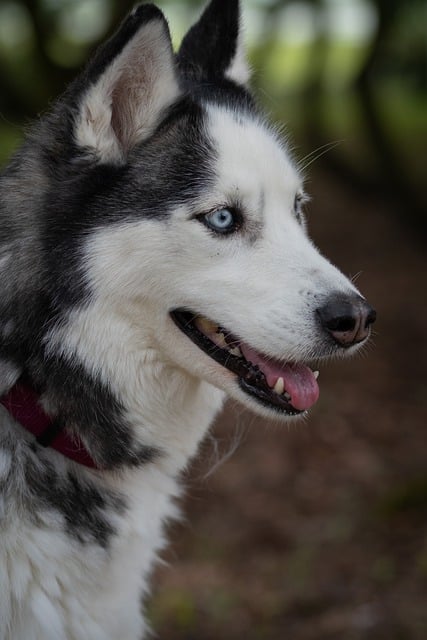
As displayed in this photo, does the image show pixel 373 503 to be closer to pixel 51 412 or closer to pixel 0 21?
pixel 51 412

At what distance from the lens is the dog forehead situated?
289 centimetres

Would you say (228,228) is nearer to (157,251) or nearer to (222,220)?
(222,220)

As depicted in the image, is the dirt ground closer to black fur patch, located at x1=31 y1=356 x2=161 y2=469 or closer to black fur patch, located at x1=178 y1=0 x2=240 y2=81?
black fur patch, located at x1=31 y1=356 x2=161 y2=469

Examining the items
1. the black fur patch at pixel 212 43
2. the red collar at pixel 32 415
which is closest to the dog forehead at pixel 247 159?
the black fur patch at pixel 212 43

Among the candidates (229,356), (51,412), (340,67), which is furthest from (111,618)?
(340,67)

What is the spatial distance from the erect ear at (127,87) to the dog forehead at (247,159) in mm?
203

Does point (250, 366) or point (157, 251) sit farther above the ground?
point (157, 251)

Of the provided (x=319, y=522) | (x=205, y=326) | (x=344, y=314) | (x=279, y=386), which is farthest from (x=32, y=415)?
(x=319, y=522)

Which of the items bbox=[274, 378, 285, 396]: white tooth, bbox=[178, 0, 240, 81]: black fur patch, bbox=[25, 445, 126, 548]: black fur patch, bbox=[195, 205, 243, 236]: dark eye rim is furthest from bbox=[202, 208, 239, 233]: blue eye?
bbox=[25, 445, 126, 548]: black fur patch

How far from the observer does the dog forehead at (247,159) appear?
9.48ft

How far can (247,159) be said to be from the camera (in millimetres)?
2926

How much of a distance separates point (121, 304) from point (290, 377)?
2.02 feet

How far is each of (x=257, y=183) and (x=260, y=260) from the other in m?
0.27

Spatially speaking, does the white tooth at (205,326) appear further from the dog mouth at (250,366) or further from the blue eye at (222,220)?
the blue eye at (222,220)
